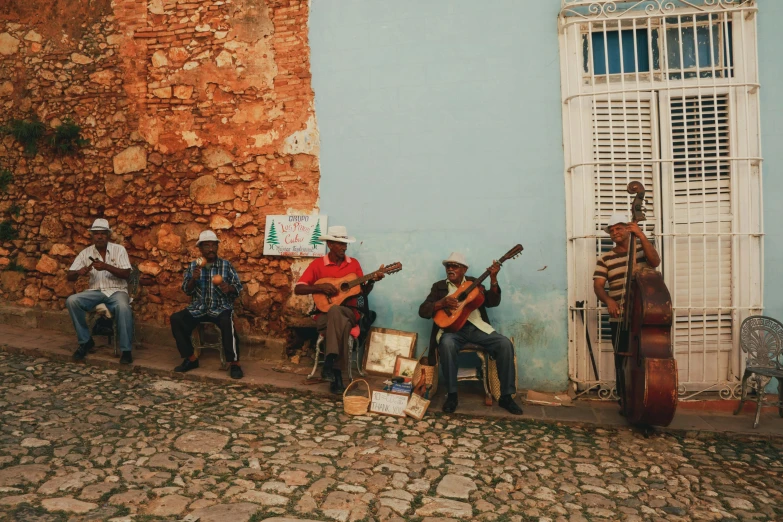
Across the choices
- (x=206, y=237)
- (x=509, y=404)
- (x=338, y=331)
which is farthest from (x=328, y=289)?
(x=509, y=404)

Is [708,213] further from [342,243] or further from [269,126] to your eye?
[269,126]

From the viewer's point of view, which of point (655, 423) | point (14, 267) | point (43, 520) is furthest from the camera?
point (14, 267)

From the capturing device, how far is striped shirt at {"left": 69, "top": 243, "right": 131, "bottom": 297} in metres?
6.59

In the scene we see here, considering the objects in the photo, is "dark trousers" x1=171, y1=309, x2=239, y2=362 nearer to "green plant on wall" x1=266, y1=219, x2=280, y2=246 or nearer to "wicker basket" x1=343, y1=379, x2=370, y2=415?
"green plant on wall" x1=266, y1=219, x2=280, y2=246

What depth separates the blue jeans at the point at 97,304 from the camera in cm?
631

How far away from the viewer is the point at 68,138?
24.2 ft

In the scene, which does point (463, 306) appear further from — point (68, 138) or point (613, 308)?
point (68, 138)

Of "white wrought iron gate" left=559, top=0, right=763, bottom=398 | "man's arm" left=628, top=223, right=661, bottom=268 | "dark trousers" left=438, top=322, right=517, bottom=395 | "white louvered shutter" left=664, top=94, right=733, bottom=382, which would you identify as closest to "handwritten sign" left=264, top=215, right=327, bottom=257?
"dark trousers" left=438, top=322, right=517, bottom=395

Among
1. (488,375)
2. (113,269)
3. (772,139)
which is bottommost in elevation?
(488,375)

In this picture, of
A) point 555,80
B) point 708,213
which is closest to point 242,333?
point 555,80

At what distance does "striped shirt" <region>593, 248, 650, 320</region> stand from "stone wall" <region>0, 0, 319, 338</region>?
3.02 metres

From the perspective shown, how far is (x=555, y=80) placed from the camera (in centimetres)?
588

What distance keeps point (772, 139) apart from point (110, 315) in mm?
6667

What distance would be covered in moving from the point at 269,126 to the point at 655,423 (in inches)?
186
